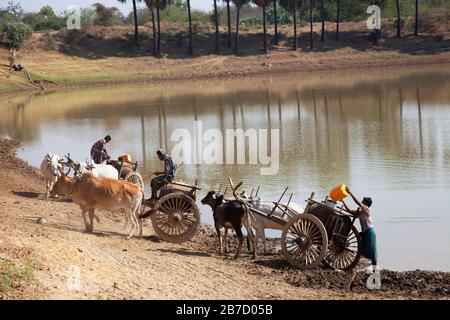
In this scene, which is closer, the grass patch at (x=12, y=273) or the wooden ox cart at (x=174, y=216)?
the grass patch at (x=12, y=273)

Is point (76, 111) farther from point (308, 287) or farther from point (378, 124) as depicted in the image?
point (308, 287)

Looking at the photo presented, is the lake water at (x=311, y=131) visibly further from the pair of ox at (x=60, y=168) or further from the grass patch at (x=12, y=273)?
the grass patch at (x=12, y=273)

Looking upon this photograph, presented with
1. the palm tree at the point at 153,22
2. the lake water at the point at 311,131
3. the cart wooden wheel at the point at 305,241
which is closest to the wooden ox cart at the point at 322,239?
the cart wooden wheel at the point at 305,241

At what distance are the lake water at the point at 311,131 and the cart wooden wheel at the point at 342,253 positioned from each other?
1.12 metres

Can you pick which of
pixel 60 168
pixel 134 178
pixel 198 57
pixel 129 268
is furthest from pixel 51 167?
pixel 198 57

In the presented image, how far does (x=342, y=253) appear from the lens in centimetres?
1259

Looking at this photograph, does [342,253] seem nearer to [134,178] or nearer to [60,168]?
[134,178]

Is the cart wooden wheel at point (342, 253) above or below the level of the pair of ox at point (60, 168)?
below

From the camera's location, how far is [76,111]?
43.1 meters

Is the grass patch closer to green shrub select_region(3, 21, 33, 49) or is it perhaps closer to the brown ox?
the brown ox

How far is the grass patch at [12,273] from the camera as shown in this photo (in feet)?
30.7

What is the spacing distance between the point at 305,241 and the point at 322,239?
383mm

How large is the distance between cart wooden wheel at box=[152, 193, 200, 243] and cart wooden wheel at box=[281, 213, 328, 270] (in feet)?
7.33
